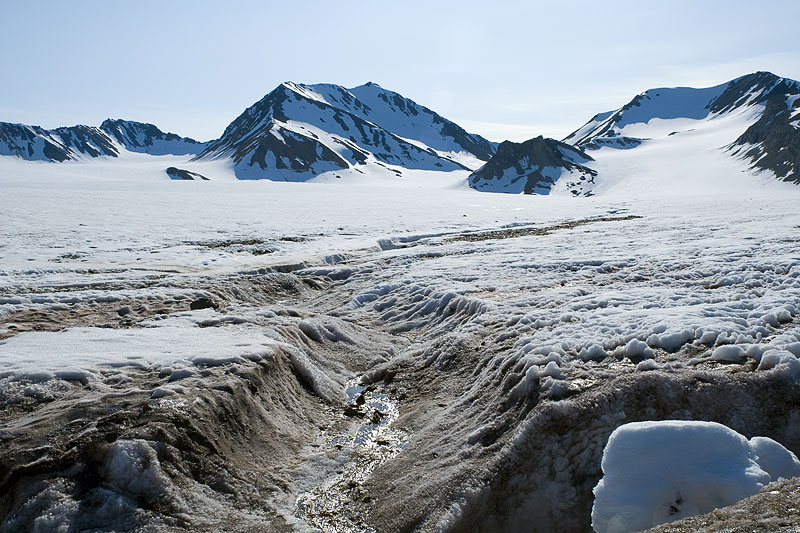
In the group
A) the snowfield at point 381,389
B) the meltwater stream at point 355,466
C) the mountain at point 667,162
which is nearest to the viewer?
the snowfield at point 381,389

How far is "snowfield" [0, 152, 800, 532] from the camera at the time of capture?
6598mm

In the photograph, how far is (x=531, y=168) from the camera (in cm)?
16600

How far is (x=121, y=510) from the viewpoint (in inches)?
243

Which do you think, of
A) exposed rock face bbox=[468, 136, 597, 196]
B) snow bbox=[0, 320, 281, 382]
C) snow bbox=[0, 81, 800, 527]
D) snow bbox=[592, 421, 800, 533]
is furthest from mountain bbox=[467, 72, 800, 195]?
snow bbox=[592, 421, 800, 533]

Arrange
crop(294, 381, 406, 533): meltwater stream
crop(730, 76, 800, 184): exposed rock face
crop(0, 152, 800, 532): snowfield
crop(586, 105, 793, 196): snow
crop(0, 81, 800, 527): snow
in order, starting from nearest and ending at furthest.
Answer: crop(0, 152, 800, 532): snowfield < crop(0, 81, 800, 527): snow < crop(294, 381, 406, 533): meltwater stream < crop(586, 105, 793, 196): snow < crop(730, 76, 800, 184): exposed rock face

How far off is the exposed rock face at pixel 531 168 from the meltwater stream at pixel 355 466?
14009 centimetres

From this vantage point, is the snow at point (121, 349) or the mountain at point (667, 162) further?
the mountain at point (667, 162)

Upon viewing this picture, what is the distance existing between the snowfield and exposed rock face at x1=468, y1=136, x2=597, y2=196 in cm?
13494

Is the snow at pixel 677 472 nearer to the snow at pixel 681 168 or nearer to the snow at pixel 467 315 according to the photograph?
the snow at pixel 467 315

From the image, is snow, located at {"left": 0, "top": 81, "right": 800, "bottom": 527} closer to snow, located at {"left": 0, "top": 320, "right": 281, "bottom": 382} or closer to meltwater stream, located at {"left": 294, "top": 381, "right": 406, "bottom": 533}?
snow, located at {"left": 0, "top": 320, "right": 281, "bottom": 382}

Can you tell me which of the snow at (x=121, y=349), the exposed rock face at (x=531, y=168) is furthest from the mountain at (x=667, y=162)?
the snow at (x=121, y=349)

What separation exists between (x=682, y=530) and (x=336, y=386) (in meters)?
7.80

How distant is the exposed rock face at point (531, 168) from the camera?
15162 centimetres

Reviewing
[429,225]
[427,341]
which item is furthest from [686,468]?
[429,225]
